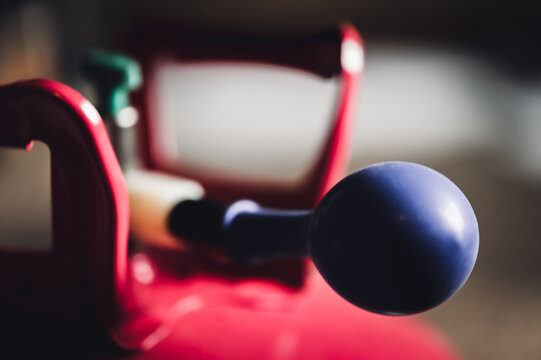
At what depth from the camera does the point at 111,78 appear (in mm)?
317

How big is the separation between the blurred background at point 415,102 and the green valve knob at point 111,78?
8 centimetres

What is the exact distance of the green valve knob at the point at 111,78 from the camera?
313 mm

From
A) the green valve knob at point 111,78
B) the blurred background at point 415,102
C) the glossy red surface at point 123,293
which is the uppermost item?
the green valve knob at point 111,78

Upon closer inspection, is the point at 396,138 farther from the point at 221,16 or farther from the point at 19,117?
the point at 19,117

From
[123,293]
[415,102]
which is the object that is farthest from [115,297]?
[415,102]

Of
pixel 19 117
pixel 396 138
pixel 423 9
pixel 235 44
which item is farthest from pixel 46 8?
pixel 423 9

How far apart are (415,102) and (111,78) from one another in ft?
6.19

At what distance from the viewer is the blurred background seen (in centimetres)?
83

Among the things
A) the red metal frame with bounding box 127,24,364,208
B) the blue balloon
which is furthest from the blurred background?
the blue balloon

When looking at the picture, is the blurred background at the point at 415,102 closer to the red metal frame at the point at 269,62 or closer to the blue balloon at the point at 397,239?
the red metal frame at the point at 269,62

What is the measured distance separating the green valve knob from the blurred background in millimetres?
79

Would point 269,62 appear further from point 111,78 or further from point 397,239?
point 397,239

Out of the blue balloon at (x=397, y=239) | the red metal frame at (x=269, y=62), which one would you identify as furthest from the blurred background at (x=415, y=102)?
the blue balloon at (x=397, y=239)

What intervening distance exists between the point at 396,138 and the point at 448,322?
3.24ft
